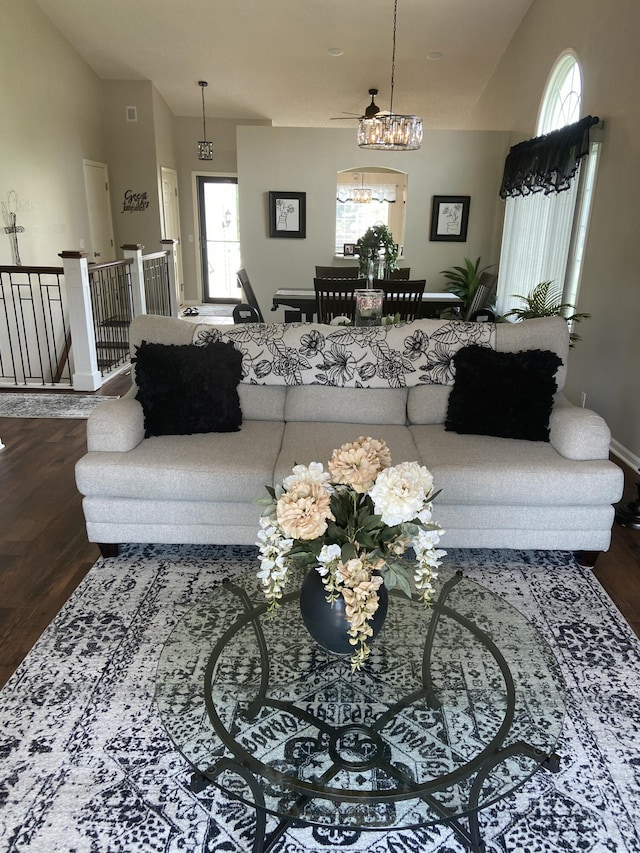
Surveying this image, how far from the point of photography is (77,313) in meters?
5.32

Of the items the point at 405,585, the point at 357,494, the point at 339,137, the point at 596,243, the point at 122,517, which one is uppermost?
the point at 339,137

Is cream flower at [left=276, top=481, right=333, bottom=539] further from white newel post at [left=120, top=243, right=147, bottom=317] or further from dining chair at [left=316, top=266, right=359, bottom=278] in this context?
white newel post at [left=120, top=243, right=147, bottom=317]

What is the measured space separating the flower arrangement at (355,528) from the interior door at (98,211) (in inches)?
304

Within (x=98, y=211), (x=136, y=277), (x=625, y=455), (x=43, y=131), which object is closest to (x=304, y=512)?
(x=625, y=455)

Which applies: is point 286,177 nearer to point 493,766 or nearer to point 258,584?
point 258,584

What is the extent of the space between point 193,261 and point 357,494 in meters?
9.86

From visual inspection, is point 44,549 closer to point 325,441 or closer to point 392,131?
point 325,441

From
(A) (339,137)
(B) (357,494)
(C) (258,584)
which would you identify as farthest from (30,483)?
(A) (339,137)

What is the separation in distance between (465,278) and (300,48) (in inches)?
131

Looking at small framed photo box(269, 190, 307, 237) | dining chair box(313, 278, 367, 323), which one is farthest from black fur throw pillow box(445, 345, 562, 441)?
small framed photo box(269, 190, 307, 237)

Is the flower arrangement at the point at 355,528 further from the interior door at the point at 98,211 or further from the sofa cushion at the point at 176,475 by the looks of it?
the interior door at the point at 98,211

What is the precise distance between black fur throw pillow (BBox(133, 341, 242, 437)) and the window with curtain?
9.89 ft

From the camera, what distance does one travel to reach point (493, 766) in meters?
1.31

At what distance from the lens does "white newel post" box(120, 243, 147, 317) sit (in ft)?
21.4
